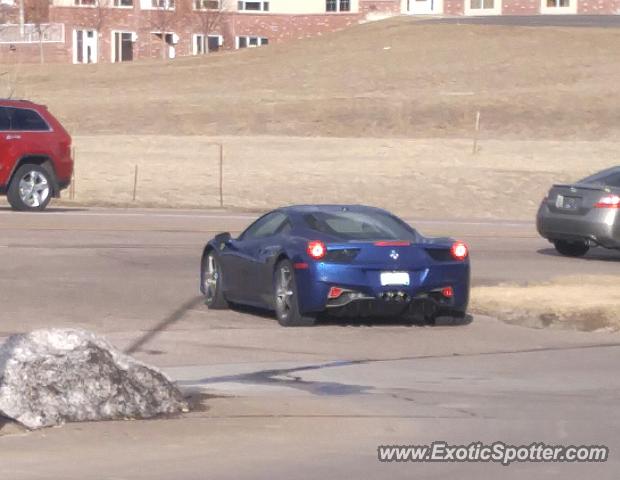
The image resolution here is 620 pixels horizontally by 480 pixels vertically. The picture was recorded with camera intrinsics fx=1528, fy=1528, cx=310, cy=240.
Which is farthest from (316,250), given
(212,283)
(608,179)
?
(608,179)

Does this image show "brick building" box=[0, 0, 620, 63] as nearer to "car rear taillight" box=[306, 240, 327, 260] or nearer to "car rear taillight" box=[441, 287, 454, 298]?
"car rear taillight" box=[441, 287, 454, 298]

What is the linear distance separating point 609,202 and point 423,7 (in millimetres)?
66911

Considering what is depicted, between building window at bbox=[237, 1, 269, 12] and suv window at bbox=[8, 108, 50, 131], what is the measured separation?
5977 cm

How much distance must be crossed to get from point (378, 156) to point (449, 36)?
102 ft

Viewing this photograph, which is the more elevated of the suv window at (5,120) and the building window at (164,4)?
the building window at (164,4)

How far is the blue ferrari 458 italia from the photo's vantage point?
14688 millimetres

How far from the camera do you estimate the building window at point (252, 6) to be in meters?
86.2

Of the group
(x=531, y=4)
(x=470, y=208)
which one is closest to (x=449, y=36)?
(x=531, y=4)

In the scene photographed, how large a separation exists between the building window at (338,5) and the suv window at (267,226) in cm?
7098

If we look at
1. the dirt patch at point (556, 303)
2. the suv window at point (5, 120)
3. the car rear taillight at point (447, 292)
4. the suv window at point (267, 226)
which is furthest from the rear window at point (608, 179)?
the suv window at point (5, 120)

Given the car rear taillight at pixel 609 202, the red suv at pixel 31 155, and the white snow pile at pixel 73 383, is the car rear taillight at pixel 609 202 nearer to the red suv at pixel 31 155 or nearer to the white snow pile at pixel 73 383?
the red suv at pixel 31 155

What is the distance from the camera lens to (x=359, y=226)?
51.2 ft

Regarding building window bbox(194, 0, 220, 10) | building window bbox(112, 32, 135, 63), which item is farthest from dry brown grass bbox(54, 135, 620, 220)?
building window bbox(112, 32, 135, 63)

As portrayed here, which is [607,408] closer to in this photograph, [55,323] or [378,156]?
[55,323]
